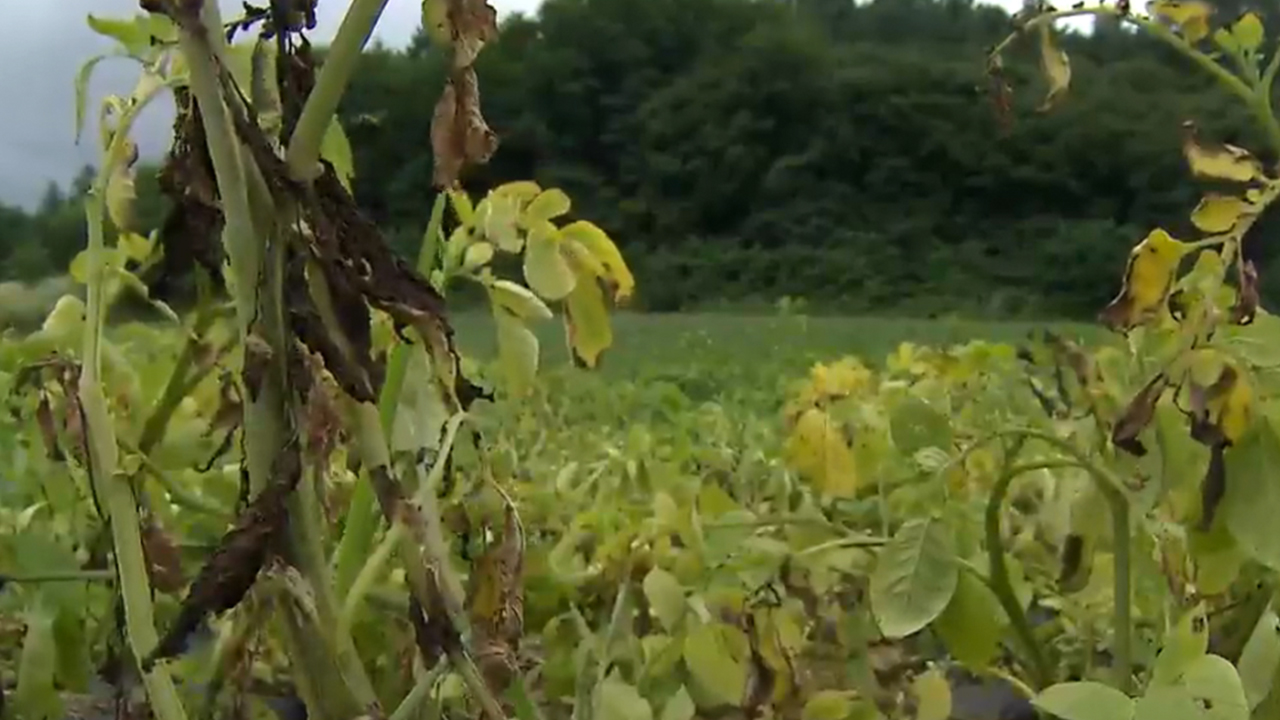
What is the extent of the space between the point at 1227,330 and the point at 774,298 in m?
16.5

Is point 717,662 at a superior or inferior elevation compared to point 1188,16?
inferior

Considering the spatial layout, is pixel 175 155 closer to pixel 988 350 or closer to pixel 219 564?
pixel 219 564

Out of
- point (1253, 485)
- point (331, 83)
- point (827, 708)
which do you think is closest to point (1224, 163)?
point (1253, 485)

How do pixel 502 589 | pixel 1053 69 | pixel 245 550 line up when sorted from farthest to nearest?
pixel 1053 69 → pixel 502 589 → pixel 245 550

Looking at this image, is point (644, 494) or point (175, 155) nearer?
point (175, 155)

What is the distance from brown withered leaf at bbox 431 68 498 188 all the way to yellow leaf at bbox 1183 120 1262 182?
32 centimetres

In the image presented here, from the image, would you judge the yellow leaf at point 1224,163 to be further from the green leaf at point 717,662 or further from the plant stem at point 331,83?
the plant stem at point 331,83

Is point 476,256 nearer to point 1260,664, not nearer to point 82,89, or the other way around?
point 82,89

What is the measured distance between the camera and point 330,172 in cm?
35

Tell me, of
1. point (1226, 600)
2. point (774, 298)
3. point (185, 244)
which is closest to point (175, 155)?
point (185, 244)

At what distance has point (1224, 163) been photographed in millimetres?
583

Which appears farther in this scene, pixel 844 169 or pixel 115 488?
pixel 844 169

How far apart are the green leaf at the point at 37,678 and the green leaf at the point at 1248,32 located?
1.59ft

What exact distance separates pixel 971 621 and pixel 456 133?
10.7 inches
